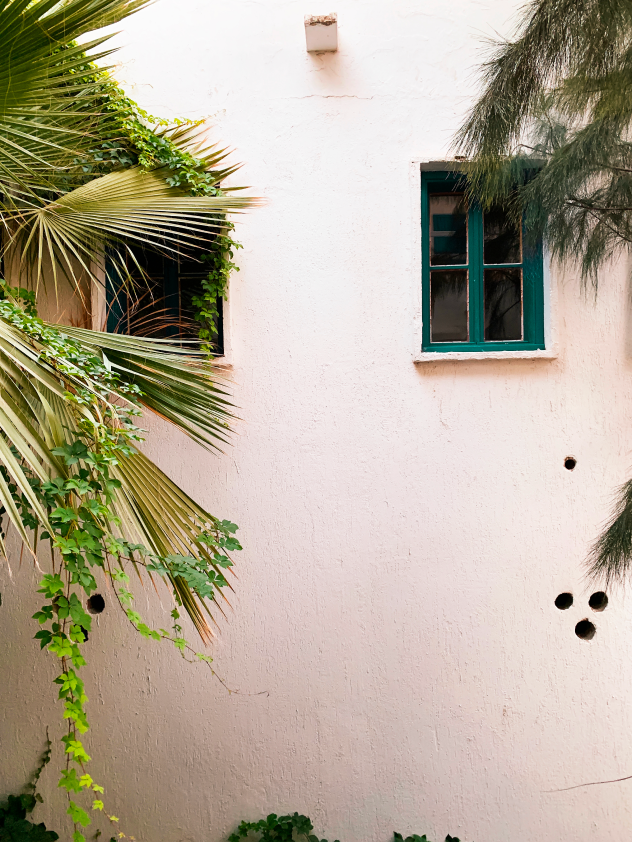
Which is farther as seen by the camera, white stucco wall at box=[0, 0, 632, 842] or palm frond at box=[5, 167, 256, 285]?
white stucco wall at box=[0, 0, 632, 842]

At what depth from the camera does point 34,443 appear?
1939 mm

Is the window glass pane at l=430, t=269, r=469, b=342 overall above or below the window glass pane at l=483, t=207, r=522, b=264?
below

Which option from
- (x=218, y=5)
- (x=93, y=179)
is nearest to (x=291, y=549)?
(x=93, y=179)

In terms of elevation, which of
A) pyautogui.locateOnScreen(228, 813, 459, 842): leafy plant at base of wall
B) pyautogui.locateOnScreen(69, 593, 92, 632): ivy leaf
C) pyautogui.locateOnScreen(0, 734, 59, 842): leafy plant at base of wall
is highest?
pyautogui.locateOnScreen(69, 593, 92, 632): ivy leaf

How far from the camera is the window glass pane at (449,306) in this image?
3.47 metres

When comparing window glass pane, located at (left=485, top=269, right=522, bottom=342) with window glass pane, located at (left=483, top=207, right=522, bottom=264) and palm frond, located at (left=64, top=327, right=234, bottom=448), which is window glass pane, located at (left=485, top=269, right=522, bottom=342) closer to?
window glass pane, located at (left=483, top=207, right=522, bottom=264)

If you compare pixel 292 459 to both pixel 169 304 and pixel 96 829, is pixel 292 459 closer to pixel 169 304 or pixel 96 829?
pixel 169 304

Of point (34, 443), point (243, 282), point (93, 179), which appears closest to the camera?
point (34, 443)

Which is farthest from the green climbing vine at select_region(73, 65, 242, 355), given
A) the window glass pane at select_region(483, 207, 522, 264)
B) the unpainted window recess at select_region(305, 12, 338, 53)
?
the window glass pane at select_region(483, 207, 522, 264)

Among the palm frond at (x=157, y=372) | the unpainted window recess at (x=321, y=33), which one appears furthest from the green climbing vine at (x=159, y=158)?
the unpainted window recess at (x=321, y=33)

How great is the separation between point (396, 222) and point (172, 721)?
9.52 ft

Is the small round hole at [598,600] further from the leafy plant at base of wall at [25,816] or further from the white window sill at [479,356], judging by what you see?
the leafy plant at base of wall at [25,816]

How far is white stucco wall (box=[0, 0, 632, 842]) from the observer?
3250 millimetres

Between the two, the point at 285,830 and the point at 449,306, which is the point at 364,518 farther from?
the point at 285,830
